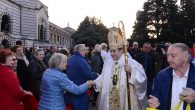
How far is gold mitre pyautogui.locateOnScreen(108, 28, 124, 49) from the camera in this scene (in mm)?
6895

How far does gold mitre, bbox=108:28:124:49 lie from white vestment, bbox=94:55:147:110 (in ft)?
0.79

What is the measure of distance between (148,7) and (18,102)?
5613cm

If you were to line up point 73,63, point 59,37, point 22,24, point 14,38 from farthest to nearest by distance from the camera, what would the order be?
point 59,37
point 22,24
point 14,38
point 73,63

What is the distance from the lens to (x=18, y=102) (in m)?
6.20

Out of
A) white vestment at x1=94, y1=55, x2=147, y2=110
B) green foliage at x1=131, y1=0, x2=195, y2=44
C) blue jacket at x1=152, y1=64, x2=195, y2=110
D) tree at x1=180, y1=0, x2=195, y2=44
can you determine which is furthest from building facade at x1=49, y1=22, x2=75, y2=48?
blue jacket at x1=152, y1=64, x2=195, y2=110

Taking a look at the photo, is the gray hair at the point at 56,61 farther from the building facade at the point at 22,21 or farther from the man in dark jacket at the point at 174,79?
the building facade at the point at 22,21

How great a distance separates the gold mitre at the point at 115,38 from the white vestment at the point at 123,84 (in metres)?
0.24

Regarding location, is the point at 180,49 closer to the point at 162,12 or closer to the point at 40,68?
the point at 40,68

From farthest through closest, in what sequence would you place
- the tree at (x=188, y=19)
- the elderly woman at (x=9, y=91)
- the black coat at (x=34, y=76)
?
1. the tree at (x=188, y=19)
2. the black coat at (x=34, y=76)
3. the elderly woman at (x=9, y=91)

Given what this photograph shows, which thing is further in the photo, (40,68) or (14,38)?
(14,38)

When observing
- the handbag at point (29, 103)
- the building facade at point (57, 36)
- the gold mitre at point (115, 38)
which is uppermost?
the building facade at point (57, 36)

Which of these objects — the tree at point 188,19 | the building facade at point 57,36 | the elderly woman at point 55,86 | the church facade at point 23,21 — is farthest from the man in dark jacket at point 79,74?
the building facade at point 57,36

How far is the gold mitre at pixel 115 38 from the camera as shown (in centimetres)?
689

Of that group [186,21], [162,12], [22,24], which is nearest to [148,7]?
[162,12]
